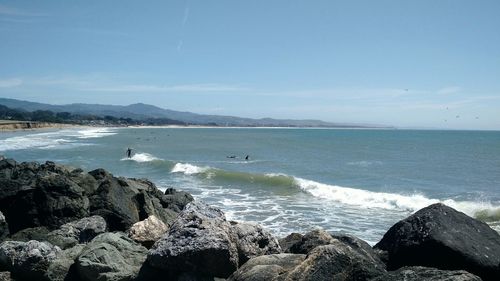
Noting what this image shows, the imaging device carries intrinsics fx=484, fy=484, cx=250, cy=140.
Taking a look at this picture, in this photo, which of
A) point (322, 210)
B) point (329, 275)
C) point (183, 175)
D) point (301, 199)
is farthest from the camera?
point (183, 175)

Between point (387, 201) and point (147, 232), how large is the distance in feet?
60.8

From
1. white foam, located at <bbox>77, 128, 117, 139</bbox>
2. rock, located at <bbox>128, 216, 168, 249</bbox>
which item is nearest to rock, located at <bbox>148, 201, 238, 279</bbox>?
rock, located at <bbox>128, 216, 168, 249</bbox>

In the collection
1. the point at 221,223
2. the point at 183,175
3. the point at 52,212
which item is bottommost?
the point at 183,175

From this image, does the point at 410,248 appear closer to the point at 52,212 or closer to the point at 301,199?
the point at 52,212

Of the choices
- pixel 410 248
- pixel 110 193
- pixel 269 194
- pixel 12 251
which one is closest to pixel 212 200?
pixel 269 194

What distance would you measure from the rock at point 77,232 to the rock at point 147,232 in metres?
1.36

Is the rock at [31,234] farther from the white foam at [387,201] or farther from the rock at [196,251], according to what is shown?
the white foam at [387,201]

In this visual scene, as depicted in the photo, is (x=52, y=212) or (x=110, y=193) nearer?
(x=52, y=212)

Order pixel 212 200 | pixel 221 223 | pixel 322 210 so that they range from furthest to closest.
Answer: pixel 212 200 → pixel 322 210 → pixel 221 223

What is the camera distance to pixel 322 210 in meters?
21.3

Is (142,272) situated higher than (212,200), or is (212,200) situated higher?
(142,272)

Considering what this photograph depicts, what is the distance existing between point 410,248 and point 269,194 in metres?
19.7

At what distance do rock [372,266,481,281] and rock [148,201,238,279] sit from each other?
2062 mm

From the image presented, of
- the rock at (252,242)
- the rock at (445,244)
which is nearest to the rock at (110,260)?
the rock at (252,242)
